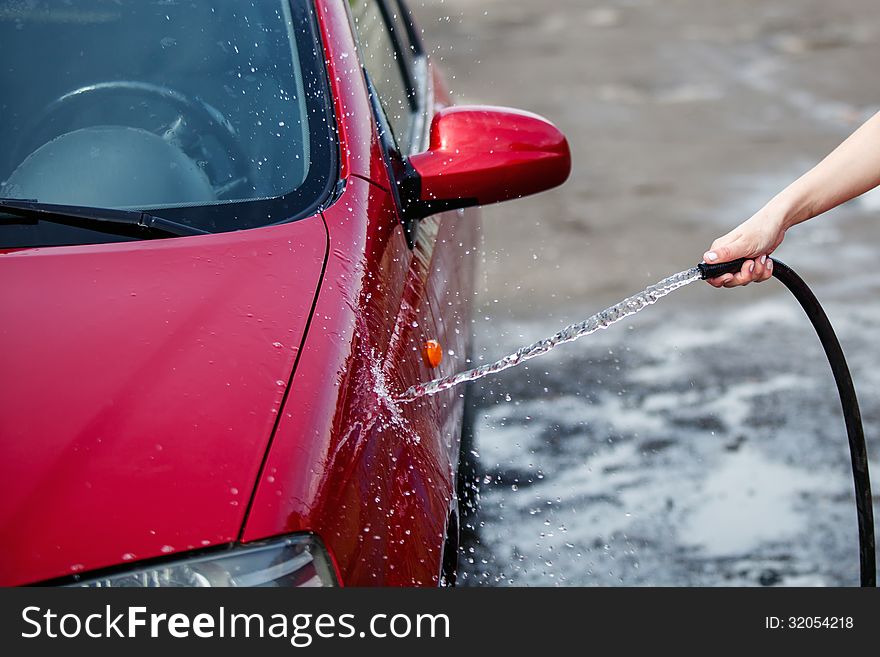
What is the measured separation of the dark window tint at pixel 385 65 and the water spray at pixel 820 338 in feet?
2.69

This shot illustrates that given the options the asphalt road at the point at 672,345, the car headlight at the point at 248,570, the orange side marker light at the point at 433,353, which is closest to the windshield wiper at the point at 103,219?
the orange side marker light at the point at 433,353

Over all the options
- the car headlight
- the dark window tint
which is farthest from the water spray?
the dark window tint

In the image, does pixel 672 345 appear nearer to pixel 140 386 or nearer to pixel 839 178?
pixel 839 178

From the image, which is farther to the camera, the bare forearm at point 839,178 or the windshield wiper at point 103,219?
the bare forearm at point 839,178

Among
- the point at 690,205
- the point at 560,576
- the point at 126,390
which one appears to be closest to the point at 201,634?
the point at 126,390

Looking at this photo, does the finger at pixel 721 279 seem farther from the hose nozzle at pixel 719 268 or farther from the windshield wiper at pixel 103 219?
the windshield wiper at pixel 103 219

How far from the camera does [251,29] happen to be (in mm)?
2854

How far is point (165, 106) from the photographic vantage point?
2.79 metres

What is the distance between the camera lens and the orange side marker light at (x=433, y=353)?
253 cm

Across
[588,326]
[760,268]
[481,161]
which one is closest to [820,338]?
[760,268]

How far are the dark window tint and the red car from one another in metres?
0.03

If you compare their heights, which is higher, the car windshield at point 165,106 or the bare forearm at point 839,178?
the car windshield at point 165,106

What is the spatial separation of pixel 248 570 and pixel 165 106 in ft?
4.88

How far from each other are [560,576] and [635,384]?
1253mm
